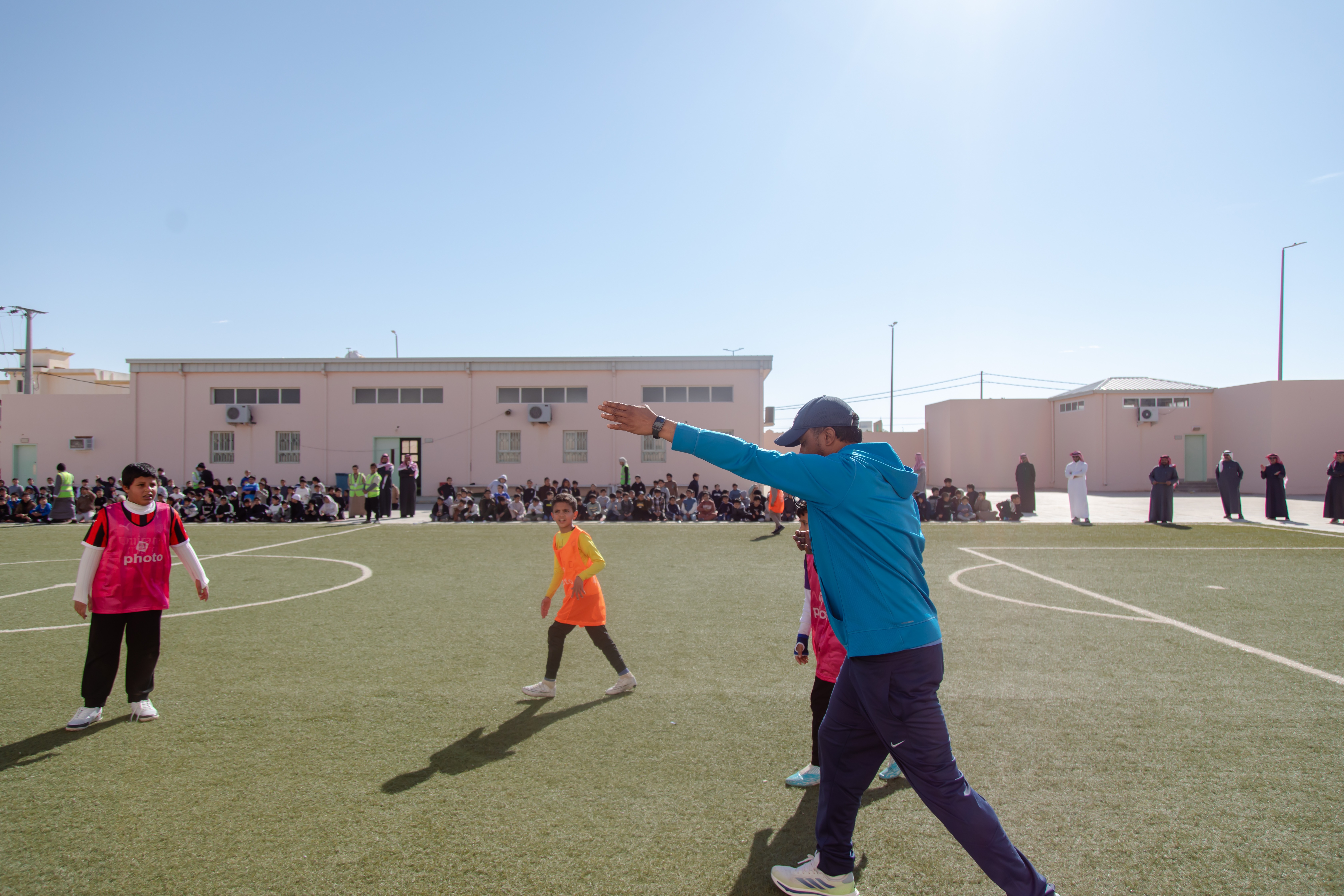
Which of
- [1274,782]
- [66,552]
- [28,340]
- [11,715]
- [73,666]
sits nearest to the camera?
[1274,782]

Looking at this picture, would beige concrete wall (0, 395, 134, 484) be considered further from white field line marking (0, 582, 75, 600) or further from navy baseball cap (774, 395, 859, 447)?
navy baseball cap (774, 395, 859, 447)

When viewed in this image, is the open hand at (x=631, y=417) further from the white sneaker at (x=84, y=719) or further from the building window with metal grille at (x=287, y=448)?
the building window with metal grille at (x=287, y=448)

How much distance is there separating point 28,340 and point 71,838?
5359cm

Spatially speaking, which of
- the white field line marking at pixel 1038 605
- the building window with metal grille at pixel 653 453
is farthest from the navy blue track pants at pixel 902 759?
the building window with metal grille at pixel 653 453

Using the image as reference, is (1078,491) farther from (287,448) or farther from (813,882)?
(287,448)

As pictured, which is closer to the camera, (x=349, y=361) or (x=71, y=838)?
(x=71, y=838)

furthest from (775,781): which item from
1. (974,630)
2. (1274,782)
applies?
(974,630)

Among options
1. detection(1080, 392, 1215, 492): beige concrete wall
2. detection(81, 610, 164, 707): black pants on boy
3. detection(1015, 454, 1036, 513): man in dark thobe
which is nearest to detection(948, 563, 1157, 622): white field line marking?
detection(81, 610, 164, 707): black pants on boy

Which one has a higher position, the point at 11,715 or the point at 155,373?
the point at 155,373

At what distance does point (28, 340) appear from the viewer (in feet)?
141

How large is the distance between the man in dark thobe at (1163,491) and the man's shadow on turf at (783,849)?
19.2 m

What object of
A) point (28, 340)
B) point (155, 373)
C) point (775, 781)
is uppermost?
point (28, 340)

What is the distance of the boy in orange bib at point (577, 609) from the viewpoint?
559cm

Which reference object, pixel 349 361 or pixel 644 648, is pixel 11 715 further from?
pixel 349 361
